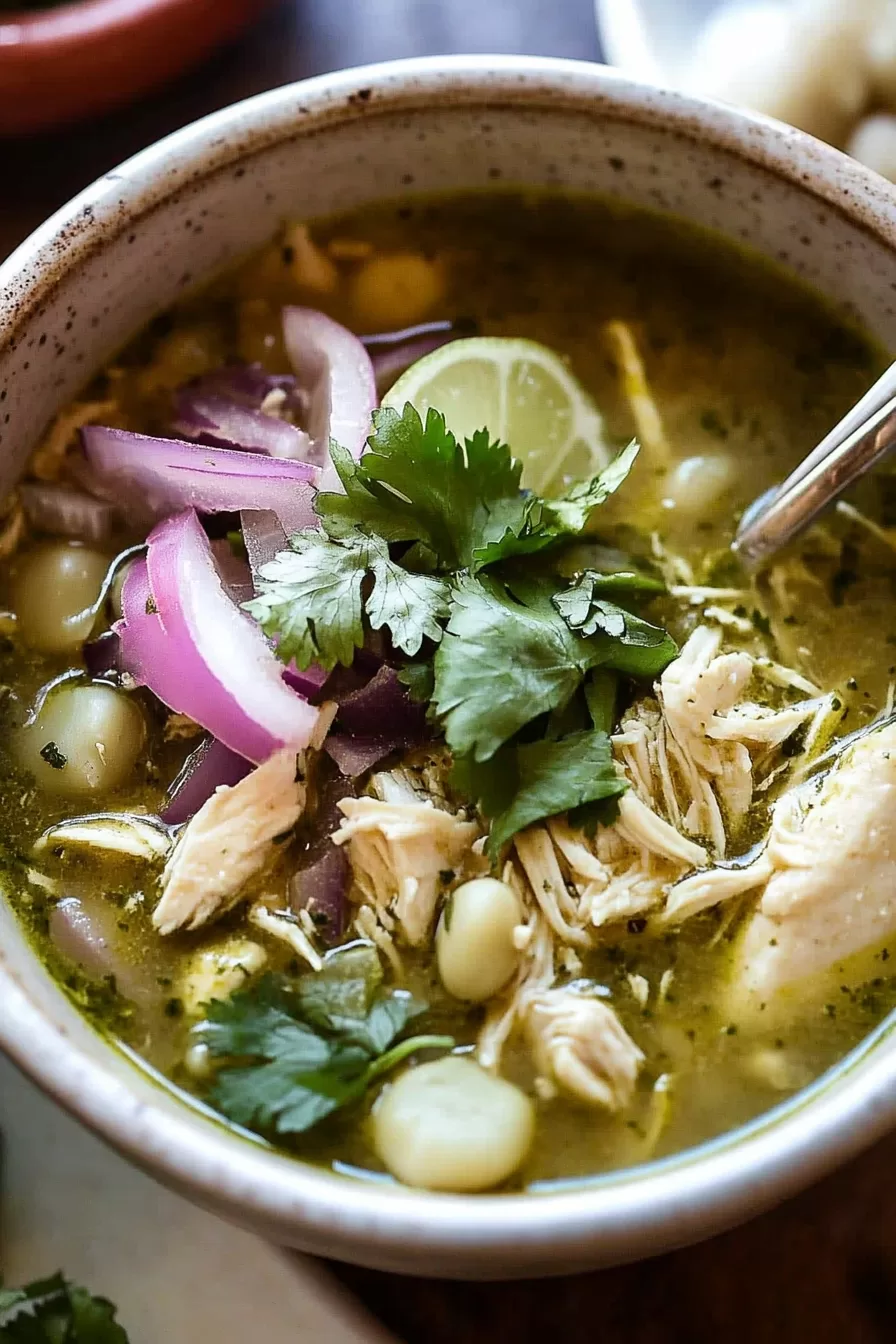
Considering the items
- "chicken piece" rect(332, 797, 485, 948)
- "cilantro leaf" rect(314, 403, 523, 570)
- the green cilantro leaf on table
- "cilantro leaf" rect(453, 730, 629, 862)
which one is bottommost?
the green cilantro leaf on table

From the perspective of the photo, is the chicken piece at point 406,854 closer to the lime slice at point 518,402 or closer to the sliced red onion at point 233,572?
the sliced red onion at point 233,572

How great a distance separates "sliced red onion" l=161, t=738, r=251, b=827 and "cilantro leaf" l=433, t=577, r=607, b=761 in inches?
10.0

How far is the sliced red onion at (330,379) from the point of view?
1691mm

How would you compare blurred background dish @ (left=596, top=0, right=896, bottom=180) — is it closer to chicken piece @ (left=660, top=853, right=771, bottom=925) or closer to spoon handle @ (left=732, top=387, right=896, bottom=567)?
spoon handle @ (left=732, top=387, right=896, bottom=567)

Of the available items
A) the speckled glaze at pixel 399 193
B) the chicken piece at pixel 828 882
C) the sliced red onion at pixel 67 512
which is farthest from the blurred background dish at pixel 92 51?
the chicken piece at pixel 828 882

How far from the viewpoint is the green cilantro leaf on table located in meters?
1.50

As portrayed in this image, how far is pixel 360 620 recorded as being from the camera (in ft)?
4.90

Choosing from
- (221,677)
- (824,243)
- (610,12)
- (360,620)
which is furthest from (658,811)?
(610,12)

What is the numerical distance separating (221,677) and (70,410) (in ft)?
1.65

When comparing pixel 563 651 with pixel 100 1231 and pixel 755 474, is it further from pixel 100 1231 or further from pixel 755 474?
pixel 100 1231

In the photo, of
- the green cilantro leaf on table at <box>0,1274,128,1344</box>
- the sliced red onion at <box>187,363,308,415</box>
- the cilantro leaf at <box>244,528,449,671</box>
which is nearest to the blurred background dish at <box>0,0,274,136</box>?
the sliced red onion at <box>187,363,308,415</box>

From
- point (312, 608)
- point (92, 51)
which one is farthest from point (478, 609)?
point (92, 51)

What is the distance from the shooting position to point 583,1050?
4.58 ft

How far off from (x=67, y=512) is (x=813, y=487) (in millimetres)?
913
